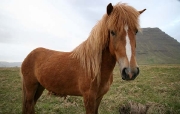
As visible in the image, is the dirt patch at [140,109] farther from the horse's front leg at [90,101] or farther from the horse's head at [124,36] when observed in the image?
the horse's head at [124,36]

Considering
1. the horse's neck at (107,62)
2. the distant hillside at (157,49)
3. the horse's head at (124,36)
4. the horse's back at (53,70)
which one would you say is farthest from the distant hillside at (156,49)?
the horse's head at (124,36)

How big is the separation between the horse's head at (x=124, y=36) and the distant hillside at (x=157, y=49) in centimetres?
11071

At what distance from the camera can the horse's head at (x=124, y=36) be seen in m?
2.36

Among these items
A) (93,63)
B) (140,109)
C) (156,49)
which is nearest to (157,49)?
(156,49)

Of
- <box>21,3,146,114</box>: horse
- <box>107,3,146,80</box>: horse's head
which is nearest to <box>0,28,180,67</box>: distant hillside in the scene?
<box>21,3,146,114</box>: horse

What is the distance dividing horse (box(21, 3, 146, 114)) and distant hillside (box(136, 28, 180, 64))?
10983 centimetres

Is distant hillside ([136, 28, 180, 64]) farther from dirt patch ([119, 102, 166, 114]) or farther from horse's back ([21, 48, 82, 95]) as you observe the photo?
horse's back ([21, 48, 82, 95])

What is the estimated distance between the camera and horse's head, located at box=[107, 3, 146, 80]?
2.36 metres

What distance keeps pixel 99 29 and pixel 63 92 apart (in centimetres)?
183

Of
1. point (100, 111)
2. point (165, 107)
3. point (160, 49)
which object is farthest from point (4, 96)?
point (160, 49)

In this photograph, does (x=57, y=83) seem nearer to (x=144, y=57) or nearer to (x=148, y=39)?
(x=144, y=57)

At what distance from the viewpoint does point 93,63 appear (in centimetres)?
316

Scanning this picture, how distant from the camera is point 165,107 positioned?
5543 mm

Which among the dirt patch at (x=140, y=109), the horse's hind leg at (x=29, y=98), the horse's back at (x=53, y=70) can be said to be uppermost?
the horse's back at (x=53, y=70)
